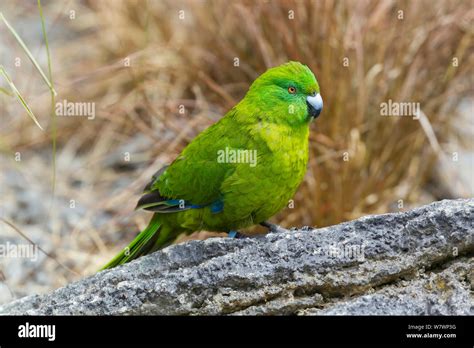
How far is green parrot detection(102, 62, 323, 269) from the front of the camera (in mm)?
3375

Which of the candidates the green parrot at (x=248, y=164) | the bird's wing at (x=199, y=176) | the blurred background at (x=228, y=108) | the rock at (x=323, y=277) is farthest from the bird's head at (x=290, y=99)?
the blurred background at (x=228, y=108)

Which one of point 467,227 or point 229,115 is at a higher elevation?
point 229,115


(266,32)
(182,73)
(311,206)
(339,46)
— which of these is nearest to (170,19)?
(182,73)

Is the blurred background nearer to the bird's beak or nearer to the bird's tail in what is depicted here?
the bird's tail

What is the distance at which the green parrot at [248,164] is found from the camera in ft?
11.1

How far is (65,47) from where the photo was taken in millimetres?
7059

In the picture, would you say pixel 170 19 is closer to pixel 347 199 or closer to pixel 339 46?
pixel 339 46

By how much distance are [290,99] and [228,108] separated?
6.08 ft

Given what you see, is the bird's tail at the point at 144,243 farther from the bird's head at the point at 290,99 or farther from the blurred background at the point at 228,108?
the blurred background at the point at 228,108

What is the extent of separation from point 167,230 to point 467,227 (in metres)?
1.49

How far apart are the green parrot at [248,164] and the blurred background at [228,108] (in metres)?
1.26

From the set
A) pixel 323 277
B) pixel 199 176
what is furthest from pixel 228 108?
pixel 323 277

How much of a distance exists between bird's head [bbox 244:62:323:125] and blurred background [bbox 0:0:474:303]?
1.41 metres

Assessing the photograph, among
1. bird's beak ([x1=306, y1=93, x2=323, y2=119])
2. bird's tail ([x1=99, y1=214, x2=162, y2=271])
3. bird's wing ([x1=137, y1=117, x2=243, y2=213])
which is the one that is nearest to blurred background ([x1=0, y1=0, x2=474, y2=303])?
bird's tail ([x1=99, y1=214, x2=162, y2=271])
